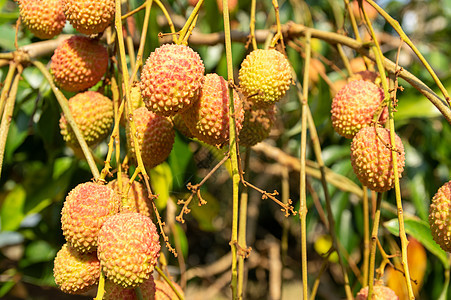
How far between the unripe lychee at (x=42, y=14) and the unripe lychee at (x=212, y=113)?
1.32 feet

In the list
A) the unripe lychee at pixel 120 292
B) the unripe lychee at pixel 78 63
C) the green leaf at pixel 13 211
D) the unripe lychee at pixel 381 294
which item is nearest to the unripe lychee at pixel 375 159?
the unripe lychee at pixel 381 294

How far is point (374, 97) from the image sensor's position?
2.62 feet

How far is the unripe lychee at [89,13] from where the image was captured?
0.78 meters

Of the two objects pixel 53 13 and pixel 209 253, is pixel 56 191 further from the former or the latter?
pixel 209 253

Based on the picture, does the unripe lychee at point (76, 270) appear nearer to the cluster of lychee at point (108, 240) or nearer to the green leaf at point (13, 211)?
the cluster of lychee at point (108, 240)

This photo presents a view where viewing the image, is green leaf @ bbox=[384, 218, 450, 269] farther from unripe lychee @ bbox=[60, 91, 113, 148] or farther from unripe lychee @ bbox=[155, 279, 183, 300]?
unripe lychee @ bbox=[60, 91, 113, 148]

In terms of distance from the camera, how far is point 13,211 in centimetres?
130

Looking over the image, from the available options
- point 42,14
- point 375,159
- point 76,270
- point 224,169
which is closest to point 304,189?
point 375,159

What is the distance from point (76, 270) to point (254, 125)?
1.30 feet

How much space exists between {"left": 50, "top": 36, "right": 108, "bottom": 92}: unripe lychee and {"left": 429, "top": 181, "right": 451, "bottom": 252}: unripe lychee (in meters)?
0.64

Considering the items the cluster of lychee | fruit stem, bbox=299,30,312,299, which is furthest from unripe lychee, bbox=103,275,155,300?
fruit stem, bbox=299,30,312,299

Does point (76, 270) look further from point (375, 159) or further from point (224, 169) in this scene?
point (224, 169)

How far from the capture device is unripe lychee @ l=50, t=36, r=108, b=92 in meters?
0.89

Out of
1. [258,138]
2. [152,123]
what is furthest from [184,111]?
[258,138]
